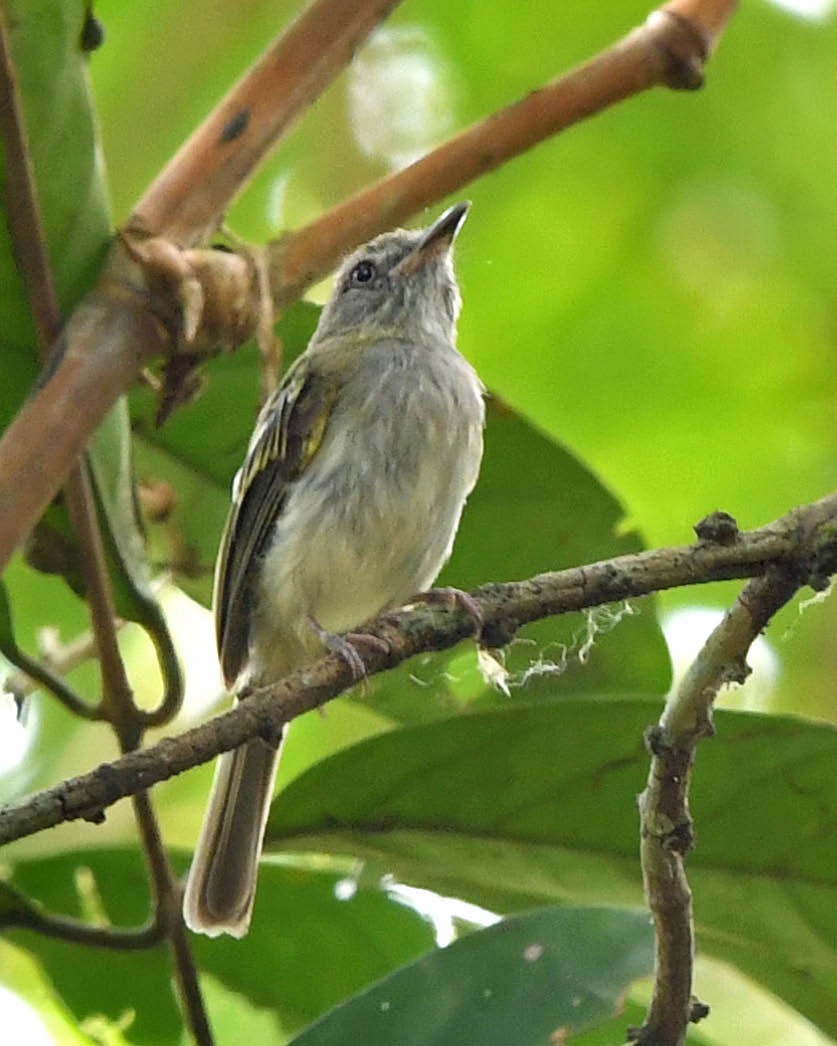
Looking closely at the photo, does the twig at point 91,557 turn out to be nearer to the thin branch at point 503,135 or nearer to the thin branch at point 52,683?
the thin branch at point 52,683

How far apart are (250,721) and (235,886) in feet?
2.94

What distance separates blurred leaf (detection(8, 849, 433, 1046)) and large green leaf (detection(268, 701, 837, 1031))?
0.46ft

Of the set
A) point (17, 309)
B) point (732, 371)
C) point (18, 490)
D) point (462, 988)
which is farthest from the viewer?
point (732, 371)

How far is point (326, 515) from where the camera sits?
9.77ft

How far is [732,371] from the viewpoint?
3420mm

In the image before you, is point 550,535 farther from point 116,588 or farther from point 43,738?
point 43,738

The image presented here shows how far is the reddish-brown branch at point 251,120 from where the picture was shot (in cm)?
215

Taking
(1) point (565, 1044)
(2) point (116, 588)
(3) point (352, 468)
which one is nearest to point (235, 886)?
(2) point (116, 588)

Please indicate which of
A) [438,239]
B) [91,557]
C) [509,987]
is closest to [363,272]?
[438,239]

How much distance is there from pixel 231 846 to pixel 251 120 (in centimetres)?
118

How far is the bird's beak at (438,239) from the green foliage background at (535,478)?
9 cm

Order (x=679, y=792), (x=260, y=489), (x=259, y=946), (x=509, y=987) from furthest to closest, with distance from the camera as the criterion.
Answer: (x=260, y=489)
(x=259, y=946)
(x=509, y=987)
(x=679, y=792)

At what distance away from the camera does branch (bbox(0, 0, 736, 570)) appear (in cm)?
182

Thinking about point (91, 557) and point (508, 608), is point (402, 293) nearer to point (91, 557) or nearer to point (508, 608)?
point (91, 557)
